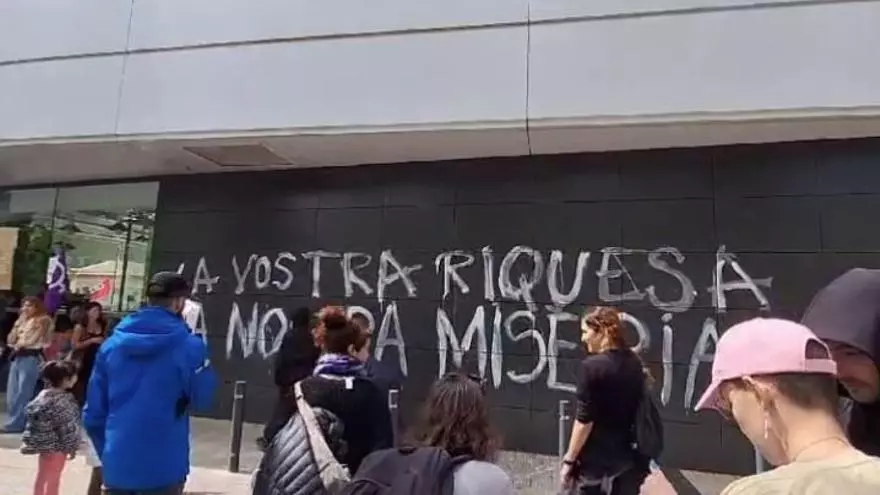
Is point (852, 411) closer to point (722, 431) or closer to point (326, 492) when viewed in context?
point (326, 492)

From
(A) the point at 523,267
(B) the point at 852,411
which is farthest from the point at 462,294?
(B) the point at 852,411

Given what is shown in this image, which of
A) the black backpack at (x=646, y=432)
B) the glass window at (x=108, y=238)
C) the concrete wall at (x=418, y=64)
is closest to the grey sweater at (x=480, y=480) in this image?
the black backpack at (x=646, y=432)

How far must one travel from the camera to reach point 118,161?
10.4 metres

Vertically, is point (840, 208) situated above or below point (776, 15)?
below

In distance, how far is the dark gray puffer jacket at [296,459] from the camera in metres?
2.91

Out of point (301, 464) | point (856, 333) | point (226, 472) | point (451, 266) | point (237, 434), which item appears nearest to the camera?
point (856, 333)

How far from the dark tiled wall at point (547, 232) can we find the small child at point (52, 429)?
4.10 metres

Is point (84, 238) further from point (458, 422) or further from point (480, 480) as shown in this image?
point (480, 480)

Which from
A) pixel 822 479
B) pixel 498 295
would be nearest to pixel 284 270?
pixel 498 295

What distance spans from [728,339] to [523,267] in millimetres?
7106

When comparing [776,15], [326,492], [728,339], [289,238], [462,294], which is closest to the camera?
[728,339]

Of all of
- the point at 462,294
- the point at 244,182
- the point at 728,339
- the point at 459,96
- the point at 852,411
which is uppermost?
the point at 459,96

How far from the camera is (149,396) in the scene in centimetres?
365

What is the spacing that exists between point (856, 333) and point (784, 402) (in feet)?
1.27
